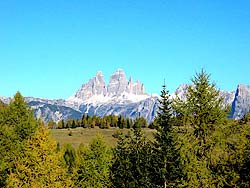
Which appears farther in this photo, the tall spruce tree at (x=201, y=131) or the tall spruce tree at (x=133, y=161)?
the tall spruce tree at (x=133, y=161)

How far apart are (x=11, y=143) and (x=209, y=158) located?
23.3m

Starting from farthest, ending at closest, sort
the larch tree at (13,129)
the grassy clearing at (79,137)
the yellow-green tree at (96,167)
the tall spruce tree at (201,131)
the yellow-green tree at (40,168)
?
the grassy clearing at (79,137), the yellow-green tree at (96,167), the larch tree at (13,129), the yellow-green tree at (40,168), the tall spruce tree at (201,131)

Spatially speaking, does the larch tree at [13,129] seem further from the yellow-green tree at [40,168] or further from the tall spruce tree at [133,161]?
the tall spruce tree at [133,161]

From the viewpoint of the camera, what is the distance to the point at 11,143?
44.2m

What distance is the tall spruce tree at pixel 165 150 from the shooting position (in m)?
30.6

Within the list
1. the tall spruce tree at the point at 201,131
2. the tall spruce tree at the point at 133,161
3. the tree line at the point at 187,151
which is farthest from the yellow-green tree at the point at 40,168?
the tall spruce tree at the point at 201,131

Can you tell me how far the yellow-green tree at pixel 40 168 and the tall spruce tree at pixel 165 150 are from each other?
7839 millimetres

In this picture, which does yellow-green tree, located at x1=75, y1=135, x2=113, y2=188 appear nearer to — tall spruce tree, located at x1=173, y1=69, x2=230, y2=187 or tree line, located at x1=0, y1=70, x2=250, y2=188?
tree line, located at x1=0, y1=70, x2=250, y2=188

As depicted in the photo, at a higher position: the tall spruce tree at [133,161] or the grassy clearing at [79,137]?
the grassy clearing at [79,137]

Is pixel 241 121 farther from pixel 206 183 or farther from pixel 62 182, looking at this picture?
pixel 62 182

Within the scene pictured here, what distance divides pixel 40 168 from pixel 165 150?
Result: 993cm

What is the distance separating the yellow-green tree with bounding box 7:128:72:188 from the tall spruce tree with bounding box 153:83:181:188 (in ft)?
25.7

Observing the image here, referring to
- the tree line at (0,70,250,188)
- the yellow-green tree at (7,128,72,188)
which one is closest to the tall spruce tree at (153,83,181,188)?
the tree line at (0,70,250,188)

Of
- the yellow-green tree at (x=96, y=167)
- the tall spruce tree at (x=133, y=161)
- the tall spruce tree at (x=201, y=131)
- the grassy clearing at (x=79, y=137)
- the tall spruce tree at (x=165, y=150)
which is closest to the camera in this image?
the tall spruce tree at (x=201, y=131)
